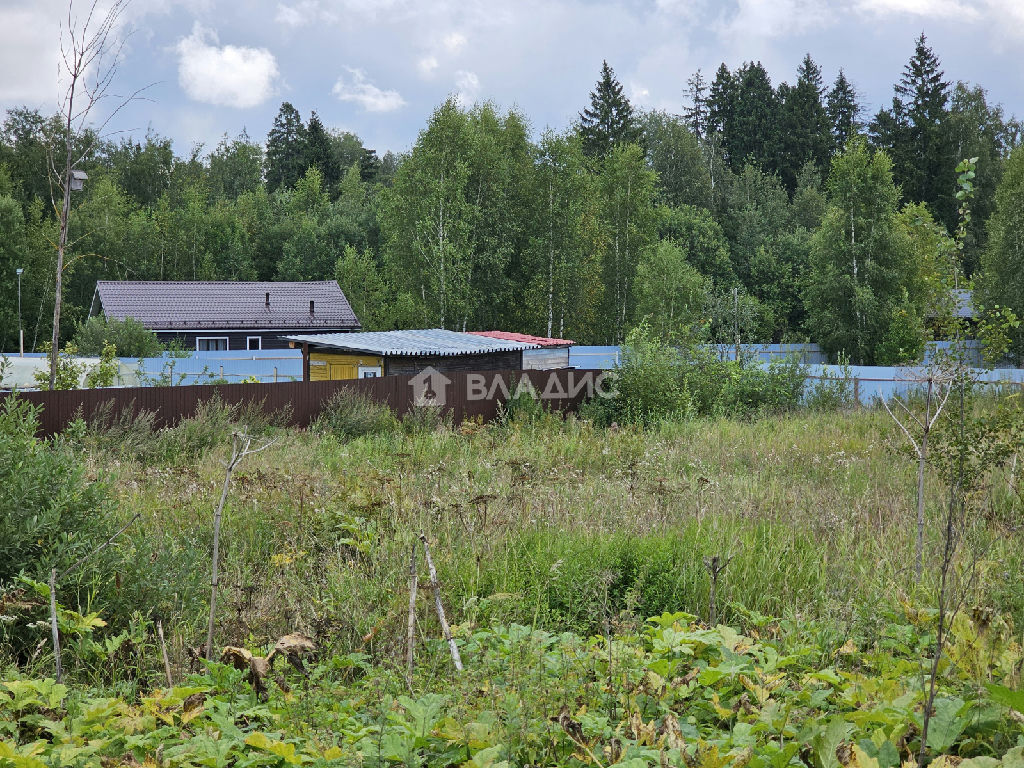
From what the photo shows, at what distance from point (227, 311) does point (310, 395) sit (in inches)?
967

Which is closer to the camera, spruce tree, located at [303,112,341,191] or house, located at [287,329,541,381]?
house, located at [287,329,541,381]

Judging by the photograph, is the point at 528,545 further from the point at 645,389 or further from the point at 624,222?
the point at 624,222

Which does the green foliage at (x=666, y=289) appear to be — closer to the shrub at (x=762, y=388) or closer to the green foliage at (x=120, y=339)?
the shrub at (x=762, y=388)

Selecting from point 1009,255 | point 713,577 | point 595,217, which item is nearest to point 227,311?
point 595,217

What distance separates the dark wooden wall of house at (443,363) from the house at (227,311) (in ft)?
61.0

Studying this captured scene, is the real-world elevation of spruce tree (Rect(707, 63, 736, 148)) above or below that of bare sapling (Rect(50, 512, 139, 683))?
above

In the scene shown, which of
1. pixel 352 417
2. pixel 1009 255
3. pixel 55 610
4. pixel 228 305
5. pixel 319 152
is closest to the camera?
pixel 55 610

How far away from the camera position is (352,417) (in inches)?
510

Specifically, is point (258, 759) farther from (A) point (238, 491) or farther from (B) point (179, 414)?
(B) point (179, 414)

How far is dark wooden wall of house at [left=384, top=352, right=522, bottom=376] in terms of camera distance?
16.2m

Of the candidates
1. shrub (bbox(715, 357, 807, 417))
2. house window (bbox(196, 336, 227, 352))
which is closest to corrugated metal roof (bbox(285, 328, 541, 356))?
shrub (bbox(715, 357, 807, 417))

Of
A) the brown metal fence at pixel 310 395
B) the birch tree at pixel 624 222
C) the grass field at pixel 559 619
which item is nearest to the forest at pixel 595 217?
the birch tree at pixel 624 222

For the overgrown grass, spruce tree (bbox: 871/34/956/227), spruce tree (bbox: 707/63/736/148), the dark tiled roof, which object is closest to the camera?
the overgrown grass

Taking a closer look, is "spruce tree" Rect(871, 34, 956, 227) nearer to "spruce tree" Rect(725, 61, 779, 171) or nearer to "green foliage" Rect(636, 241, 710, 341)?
"spruce tree" Rect(725, 61, 779, 171)
